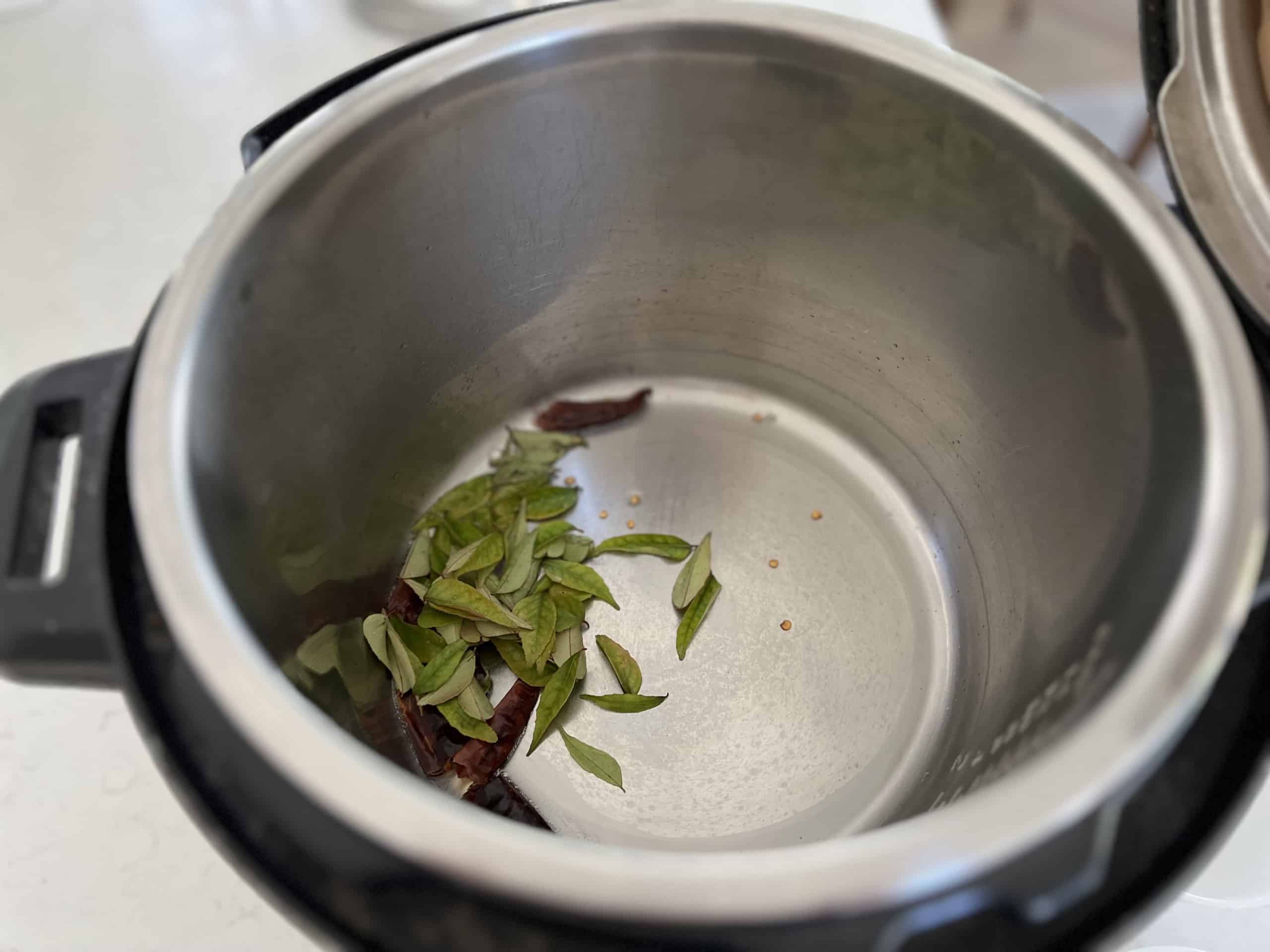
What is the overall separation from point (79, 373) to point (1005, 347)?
59cm

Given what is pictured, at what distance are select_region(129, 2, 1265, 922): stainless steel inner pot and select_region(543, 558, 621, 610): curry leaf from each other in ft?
0.07

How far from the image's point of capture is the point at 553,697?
0.67 meters

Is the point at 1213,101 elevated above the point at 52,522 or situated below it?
above

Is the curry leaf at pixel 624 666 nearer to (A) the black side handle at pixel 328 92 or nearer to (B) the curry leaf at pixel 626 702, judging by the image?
(B) the curry leaf at pixel 626 702

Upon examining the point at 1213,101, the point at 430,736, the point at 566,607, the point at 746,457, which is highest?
the point at 1213,101

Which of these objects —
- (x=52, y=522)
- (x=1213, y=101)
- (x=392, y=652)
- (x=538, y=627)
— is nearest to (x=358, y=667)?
(x=392, y=652)

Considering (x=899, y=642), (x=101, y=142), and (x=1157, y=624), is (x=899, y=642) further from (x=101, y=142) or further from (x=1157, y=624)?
(x=101, y=142)

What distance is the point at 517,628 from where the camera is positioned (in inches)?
26.7

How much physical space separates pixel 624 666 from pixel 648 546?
11cm

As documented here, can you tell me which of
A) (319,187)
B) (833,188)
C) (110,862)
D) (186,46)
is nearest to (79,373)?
(319,187)

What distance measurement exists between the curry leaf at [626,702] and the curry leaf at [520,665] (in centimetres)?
4

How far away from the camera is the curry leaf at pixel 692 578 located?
721 mm

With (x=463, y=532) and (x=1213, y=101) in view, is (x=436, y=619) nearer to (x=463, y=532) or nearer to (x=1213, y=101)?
(x=463, y=532)

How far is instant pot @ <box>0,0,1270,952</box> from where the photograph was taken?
1.14 feet
